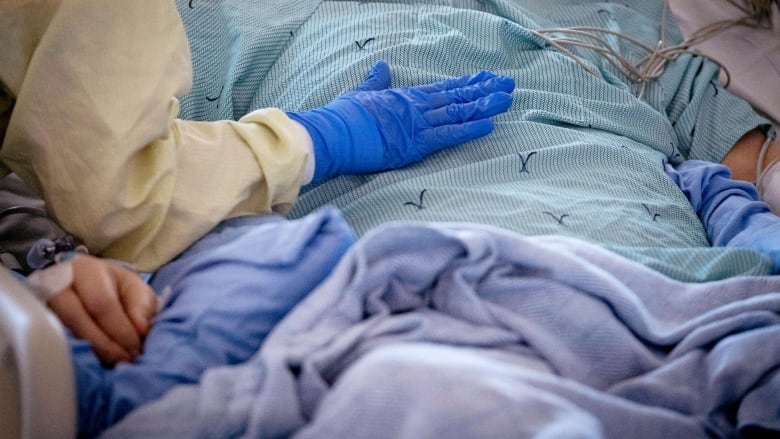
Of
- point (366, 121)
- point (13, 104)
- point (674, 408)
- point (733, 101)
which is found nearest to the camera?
point (674, 408)

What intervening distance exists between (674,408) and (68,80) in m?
0.55

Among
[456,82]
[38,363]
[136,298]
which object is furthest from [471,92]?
[38,363]

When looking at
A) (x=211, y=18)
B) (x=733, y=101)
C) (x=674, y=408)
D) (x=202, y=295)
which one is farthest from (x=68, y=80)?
(x=733, y=101)

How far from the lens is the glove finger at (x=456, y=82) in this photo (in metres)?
0.88

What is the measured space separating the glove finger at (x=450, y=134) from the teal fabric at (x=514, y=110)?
0.8 inches

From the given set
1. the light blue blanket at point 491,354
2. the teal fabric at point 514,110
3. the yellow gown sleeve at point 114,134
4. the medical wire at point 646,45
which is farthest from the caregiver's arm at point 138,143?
the medical wire at point 646,45

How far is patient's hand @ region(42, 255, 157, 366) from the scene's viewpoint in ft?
1.84

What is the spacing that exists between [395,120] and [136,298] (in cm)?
35

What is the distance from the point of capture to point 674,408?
55 cm

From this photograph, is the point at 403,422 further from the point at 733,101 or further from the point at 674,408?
the point at 733,101

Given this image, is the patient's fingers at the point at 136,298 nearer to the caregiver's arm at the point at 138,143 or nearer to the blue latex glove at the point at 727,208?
the caregiver's arm at the point at 138,143

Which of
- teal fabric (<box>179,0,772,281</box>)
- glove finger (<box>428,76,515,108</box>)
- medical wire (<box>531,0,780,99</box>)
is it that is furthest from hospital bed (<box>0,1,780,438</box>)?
medical wire (<box>531,0,780,99</box>)

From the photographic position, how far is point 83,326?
0.56 m

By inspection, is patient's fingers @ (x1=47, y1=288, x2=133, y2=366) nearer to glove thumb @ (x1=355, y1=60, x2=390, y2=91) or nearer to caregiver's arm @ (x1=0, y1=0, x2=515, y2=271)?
caregiver's arm @ (x1=0, y1=0, x2=515, y2=271)
